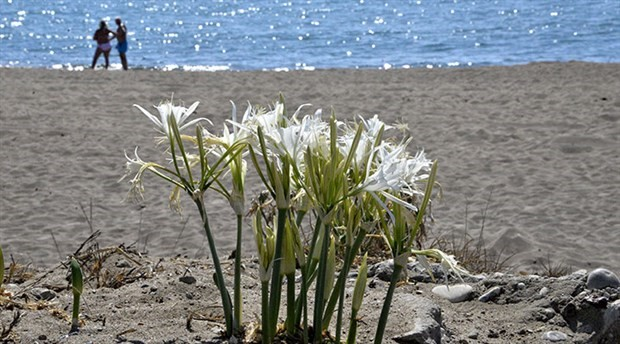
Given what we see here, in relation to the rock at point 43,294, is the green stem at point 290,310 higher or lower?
higher

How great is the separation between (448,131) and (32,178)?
5.14 meters

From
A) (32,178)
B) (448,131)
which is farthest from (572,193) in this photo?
(32,178)

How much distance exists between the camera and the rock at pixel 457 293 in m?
4.30

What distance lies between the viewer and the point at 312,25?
4656 centimetres

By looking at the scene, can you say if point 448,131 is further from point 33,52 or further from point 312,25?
point 312,25

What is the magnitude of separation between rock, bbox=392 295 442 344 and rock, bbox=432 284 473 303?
459 mm

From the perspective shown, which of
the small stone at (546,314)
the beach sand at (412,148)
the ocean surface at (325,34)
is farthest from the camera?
the ocean surface at (325,34)

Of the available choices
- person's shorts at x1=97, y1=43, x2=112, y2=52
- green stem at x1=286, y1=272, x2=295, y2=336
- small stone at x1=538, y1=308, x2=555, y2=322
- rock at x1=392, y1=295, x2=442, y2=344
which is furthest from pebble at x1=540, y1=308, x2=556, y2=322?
person's shorts at x1=97, y1=43, x2=112, y2=52

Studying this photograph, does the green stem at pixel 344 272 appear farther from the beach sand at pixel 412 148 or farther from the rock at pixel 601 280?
the beach sand at pixel 412 148

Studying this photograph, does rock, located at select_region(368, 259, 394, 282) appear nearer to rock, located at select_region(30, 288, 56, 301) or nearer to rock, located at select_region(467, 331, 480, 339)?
rock, located at select_region(467, 331, 480, 339)

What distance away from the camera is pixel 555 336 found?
152 inches

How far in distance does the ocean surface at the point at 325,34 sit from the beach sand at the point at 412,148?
37.5ft

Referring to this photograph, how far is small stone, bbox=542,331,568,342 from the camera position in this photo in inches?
151

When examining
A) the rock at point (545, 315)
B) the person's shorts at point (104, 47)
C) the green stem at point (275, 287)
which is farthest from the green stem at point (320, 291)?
the person's shorts at point (104, 47)
